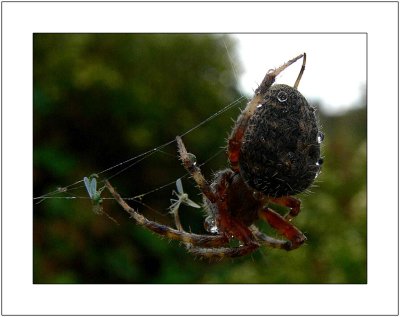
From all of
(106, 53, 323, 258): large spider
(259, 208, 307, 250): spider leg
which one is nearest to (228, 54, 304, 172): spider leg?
(106, 53, 323, 258): large spider

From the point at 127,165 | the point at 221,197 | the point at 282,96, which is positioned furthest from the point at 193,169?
the point at 127,165

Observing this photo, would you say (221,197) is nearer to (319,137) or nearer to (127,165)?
(319,137)

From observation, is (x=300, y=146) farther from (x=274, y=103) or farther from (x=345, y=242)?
(x=345, y=242)

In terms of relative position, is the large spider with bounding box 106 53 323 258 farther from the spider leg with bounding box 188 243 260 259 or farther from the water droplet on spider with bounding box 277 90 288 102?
the spider leg with bounding box 188 243 260 259

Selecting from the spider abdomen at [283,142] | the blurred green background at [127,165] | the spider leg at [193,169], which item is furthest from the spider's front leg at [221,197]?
the blurred green background at [127,165]

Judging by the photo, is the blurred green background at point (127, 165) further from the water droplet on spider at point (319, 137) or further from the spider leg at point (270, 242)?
the water droplet on spider at point (319, 137)

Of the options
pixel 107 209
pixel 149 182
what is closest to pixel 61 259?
pixel 107 209
